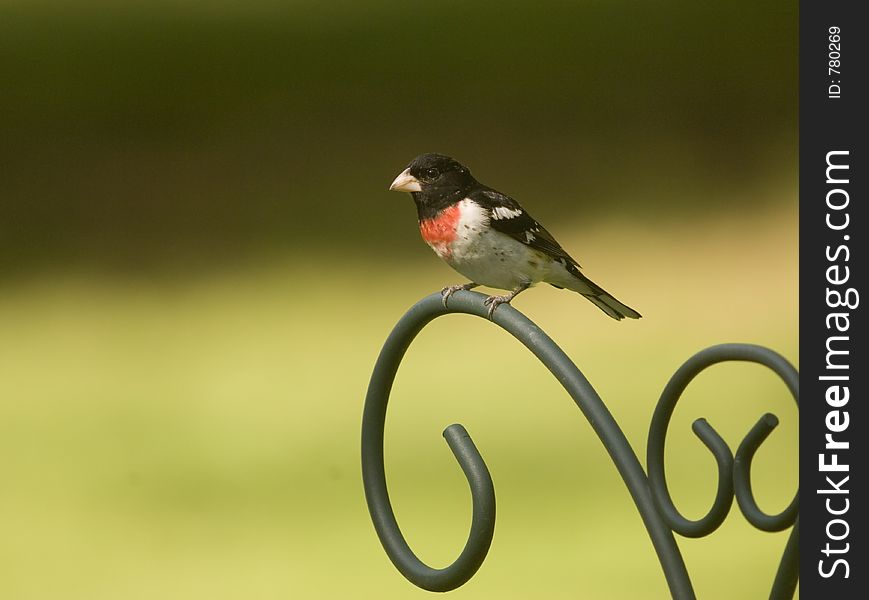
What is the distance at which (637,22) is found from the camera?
154 cm

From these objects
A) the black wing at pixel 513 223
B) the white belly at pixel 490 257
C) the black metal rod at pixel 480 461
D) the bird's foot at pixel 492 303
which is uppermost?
the black wing at pixel 513 223

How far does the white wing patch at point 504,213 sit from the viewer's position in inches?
33.9

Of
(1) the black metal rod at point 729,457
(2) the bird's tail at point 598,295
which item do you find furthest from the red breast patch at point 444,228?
(1) the black metal rod at point 729,457

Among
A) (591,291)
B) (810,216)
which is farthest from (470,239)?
(810,216)

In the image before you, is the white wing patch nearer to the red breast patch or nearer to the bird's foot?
the red breast patch

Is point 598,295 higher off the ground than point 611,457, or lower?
higher

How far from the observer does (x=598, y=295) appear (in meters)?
0.94

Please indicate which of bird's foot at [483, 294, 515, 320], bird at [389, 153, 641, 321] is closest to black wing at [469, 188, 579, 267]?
bird at [389, 153, 641, 321]

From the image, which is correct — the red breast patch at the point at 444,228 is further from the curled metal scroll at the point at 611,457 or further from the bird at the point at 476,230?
the curled metal scroll at the point at 611,457

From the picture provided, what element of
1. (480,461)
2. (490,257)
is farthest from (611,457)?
(490,257)

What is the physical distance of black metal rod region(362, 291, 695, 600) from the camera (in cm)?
56

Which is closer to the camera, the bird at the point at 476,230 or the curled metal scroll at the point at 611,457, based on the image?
the curled metal scroll at the point at 611,457

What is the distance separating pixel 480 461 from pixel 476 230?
27cm

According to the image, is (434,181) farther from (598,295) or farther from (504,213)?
(598,295)
